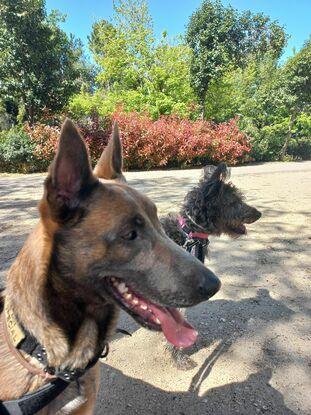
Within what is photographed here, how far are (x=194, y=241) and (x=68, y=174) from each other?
2.17m

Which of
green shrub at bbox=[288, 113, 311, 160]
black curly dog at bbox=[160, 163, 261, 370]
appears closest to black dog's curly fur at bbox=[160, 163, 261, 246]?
black curly dog at bbox=[160, 163, 261, 370]

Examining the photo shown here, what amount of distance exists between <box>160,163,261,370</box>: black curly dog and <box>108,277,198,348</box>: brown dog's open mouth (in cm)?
169

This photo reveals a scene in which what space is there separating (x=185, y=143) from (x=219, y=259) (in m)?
14.0

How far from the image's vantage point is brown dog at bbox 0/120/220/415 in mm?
1639

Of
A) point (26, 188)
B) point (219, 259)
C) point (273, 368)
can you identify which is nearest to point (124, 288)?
point (273, 368)

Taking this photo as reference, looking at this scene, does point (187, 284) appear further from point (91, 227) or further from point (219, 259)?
point (219, 259)

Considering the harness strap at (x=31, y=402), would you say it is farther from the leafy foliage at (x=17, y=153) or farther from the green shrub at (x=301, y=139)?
the green shrub at (x=301, y=139)

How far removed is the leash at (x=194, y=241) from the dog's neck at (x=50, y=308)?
74.9 inches

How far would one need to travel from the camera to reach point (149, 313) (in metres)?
1.81

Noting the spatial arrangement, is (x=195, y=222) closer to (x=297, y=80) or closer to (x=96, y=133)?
(x=96, y=133)

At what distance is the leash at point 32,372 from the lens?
1621 millimetres

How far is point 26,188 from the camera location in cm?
1135

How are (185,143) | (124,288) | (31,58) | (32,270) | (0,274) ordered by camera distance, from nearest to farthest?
(32,270), (124,288), (0,274), (31,58), (185,143)

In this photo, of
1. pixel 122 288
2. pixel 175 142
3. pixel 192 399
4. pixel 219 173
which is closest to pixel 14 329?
pixel 122 288
